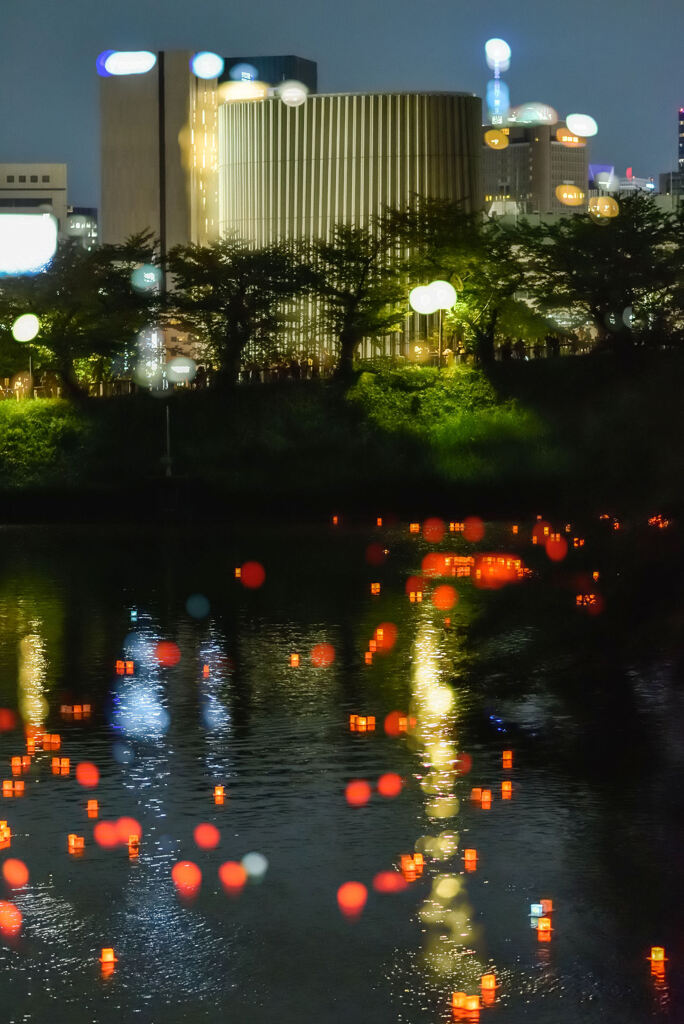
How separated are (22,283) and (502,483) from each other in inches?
921

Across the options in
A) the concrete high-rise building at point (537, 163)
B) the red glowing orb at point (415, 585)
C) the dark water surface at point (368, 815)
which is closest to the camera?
the dark water surface at point (368, 815)

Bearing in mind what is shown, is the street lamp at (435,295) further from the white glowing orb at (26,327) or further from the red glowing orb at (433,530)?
the red glowing orb at (433,530)

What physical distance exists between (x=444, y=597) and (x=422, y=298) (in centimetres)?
3758

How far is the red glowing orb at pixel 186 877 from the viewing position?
983 centimetres

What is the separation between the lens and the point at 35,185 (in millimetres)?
187875

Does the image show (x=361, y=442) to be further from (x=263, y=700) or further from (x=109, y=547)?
→ (x=263, y=700)

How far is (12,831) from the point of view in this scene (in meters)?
11.2

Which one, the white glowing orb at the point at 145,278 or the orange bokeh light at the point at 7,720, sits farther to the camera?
the white glowing orb at the point at 145,278

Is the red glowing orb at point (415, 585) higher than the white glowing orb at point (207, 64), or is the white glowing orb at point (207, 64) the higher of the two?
the white glowing orb at point (207, 64)

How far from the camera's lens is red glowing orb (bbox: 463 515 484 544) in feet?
113

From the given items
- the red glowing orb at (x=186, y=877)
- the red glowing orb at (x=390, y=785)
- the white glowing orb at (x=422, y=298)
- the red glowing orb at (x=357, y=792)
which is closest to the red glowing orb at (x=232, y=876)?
the red glowing orb at (x=186, y=877)

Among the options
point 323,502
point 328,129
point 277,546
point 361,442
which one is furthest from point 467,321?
point 328,129

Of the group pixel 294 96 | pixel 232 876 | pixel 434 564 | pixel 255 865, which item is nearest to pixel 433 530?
pixel 434 564

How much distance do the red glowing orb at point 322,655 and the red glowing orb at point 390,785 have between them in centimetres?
520
